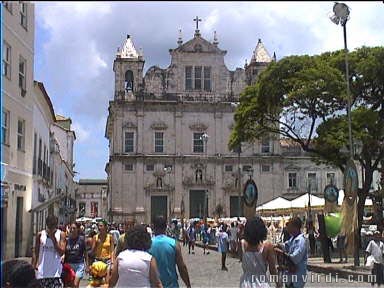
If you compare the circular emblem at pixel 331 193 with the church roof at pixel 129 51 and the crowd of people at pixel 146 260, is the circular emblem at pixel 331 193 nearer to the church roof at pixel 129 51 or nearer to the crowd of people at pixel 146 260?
the crowd of people at pixel 146 260

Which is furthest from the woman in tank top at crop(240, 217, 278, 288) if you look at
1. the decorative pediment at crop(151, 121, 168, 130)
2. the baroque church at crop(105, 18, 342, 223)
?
the decorative pediment at crop(151, 121, 168, 130)

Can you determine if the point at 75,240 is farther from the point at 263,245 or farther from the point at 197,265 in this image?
the point at 197,265

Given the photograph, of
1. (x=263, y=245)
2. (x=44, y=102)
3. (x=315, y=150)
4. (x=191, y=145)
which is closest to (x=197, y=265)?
(x=315, y=150)

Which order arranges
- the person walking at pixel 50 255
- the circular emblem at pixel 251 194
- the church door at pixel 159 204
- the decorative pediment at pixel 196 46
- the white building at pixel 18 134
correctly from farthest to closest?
the decorative pediment at pixel 196 46, the church door at pixel 159 204, the white building at pixel 18 134, the circular emblem at pixel 251 194, the person walking at pixel 50 255

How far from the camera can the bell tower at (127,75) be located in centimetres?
6197

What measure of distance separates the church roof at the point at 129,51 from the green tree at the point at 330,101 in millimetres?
34495

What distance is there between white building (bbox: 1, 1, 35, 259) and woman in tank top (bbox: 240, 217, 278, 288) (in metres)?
14.0

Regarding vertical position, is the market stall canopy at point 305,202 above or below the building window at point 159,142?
below

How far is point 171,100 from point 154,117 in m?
2.28

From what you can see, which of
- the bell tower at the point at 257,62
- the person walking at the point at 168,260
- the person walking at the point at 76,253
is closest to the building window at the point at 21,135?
the person walking at the point at 76,253

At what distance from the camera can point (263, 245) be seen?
706 cm

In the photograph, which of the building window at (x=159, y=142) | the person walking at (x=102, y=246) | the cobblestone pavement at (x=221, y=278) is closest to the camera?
the person walking at (x=102, y=246)

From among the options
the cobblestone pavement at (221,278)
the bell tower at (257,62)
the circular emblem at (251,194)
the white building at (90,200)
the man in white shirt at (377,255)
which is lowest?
the cobblestone pavement at (221,278)

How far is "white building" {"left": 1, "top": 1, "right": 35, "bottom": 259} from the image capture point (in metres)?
21.0
